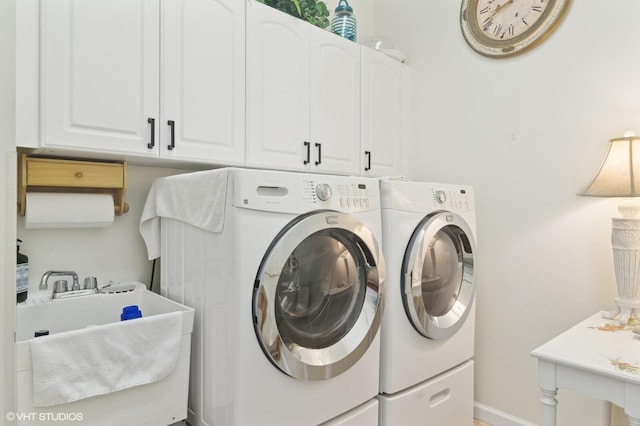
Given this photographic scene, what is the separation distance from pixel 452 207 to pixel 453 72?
0.93 metres

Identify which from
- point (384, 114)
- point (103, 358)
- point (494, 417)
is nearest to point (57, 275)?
point (103, 358)

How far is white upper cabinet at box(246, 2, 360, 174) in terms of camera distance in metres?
1.75

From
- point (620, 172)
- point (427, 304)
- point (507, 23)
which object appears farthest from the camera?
point (507, 23)

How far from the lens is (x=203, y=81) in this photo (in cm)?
158

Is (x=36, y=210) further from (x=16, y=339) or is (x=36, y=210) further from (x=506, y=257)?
(x=506, y=257)

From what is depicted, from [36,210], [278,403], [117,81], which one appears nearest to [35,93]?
[117,81]

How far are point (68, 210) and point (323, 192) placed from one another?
0.98 metres

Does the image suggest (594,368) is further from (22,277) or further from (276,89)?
(22,277)

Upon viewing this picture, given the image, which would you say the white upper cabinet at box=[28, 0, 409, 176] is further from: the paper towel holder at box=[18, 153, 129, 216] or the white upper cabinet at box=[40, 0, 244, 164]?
the paper towel holder at box=[18, 153, 129, 216]

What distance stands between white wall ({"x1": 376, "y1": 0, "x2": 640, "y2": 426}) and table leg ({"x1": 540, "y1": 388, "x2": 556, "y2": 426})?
2.29 ft

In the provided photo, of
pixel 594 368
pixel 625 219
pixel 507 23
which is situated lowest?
pixel 594 368

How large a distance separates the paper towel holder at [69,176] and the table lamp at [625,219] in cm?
191

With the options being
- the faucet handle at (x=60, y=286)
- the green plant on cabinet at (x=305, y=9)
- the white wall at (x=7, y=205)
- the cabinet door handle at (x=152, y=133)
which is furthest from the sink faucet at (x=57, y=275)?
the green plant on cabinet at (x=305, y=9)

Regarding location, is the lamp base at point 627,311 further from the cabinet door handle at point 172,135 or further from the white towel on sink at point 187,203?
the cabinet door handle at point 172,135
